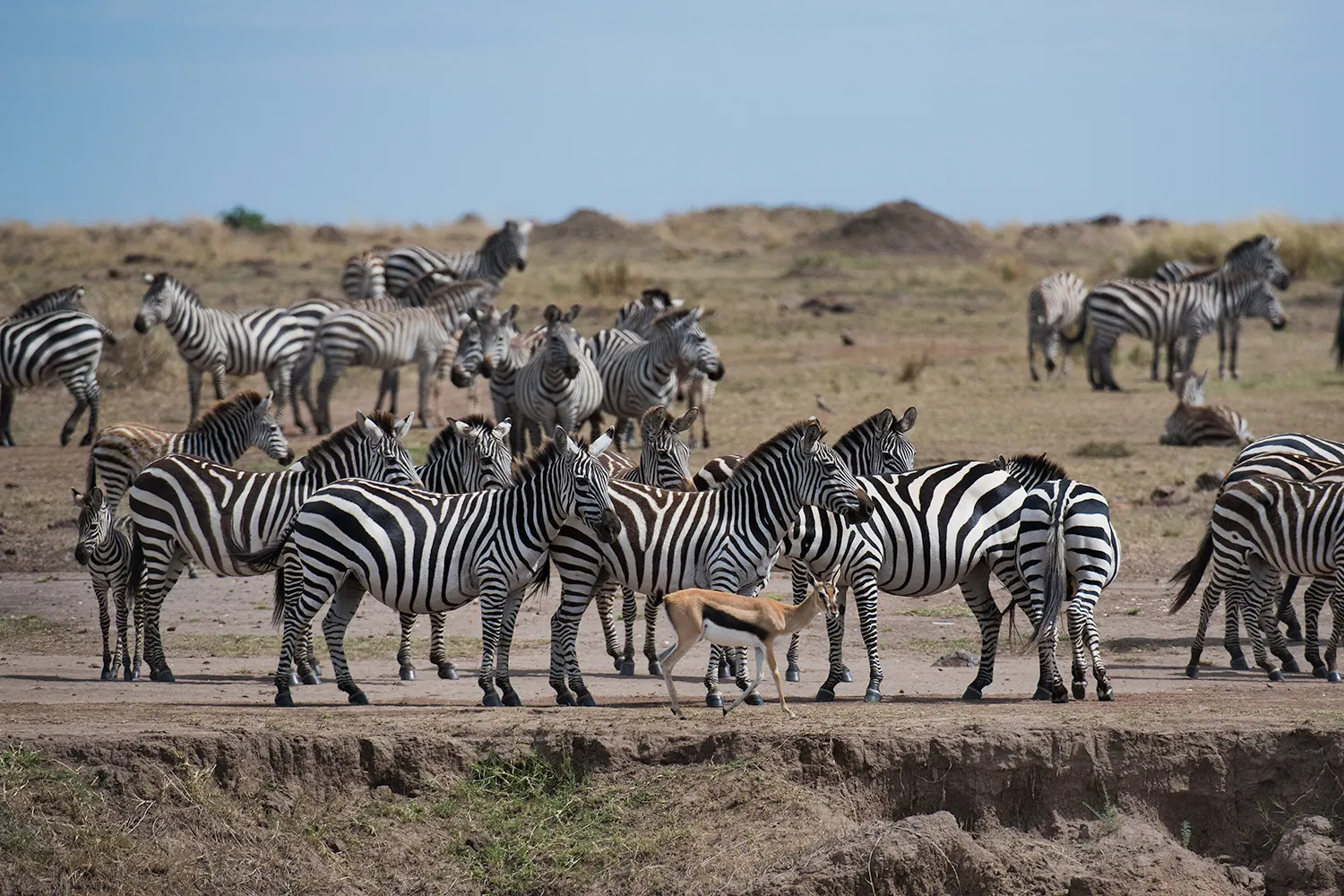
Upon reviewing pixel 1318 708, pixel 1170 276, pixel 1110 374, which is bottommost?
pixel 1318 708

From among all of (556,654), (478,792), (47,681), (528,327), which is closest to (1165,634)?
(556,654)

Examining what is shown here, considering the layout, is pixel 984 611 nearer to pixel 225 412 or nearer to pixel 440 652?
pixel 440 652

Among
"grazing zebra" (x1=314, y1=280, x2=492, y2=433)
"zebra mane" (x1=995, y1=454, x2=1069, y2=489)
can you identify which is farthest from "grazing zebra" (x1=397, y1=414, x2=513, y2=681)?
"grazing zebra" (x1=314, y1=280, x2=492, y2=433)

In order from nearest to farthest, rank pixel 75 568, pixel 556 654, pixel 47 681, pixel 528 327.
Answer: pixel 556 654 < pixel 47 681 < pixel 75 568 < pixel 528 327

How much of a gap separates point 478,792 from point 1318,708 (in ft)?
15.7

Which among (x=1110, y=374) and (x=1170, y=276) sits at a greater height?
(x=1170, y=276)

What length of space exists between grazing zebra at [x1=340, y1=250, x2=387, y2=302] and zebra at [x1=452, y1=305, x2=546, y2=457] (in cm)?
832

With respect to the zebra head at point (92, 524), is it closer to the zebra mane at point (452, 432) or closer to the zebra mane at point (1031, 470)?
the zebra mane at point (452, 432)

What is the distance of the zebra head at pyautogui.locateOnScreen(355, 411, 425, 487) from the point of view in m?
11.4

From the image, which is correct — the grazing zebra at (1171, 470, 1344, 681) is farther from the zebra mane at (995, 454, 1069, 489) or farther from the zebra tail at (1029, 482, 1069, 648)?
the zebra tail at (1029, 482, 1069, 648)

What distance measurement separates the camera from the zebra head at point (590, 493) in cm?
947

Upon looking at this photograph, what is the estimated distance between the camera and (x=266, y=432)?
535 inches

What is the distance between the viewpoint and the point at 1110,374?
2478cm

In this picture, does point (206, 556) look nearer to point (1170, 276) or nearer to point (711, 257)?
point (1170, 276)
